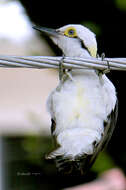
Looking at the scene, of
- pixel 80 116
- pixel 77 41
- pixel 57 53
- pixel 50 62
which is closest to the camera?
pixel 50 62

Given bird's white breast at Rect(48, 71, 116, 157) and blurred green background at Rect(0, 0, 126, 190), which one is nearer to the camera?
bird's white breast at Rect(48, 71, 116, 157)

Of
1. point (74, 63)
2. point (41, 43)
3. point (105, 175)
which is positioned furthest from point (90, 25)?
point (74, 63)

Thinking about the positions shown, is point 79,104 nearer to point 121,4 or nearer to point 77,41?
point 77,41

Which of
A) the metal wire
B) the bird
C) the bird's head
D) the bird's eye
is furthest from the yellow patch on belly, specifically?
the metal wire

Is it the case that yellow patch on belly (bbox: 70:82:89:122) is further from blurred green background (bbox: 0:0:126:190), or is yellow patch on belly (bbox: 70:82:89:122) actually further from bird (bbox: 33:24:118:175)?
blurred green background (bbox: 0:0:126:190)

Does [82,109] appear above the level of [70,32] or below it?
below

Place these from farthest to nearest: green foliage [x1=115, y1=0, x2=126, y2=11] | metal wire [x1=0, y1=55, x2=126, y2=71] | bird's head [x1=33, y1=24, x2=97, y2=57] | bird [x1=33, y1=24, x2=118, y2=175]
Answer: green foliage [x1=115, y1=0, x2=126, y2=11] → bird's head [x1=33, y1=24, x2=97, y2=57] → bird [x1=33, y1=24, x2=118, y2=175] → metal wire [x1=0, y1=55, x2=126, y2=71]

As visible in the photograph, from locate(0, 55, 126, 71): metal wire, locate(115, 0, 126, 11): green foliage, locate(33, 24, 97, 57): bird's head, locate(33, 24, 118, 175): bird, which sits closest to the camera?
locate(0, 55, 126, 71): metal wire

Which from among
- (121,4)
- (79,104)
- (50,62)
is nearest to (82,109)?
(79,104)
